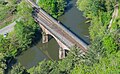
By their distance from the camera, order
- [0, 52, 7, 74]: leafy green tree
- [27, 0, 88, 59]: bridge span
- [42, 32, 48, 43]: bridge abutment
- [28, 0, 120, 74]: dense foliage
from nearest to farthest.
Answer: [28, 0, 120, 74]: dense foliage
[0, 52, 7, 74]: leafy green tree
[27, 0, 88, 59]: bridge span
[42, 32, 48, 43]: bridge abutment

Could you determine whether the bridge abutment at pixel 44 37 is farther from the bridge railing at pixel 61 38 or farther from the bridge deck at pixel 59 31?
the bridge deck at pixel 59 31

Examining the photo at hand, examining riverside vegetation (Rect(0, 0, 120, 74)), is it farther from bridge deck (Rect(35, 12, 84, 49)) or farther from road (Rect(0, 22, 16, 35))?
road (Rect(0, 22, 16, 35))

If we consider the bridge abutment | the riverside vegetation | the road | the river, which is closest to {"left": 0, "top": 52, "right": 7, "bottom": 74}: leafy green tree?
the riverside vegetation

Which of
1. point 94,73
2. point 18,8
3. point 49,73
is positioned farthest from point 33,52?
point 94,73

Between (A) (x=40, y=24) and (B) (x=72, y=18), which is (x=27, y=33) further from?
(B) (x=72, y=18)

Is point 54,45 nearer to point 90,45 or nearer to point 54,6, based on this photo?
point 54,6

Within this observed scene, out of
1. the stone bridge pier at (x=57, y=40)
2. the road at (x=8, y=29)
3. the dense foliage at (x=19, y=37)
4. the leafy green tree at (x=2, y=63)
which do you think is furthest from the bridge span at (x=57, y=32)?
the leafy green tree at (x=2, y=63)
